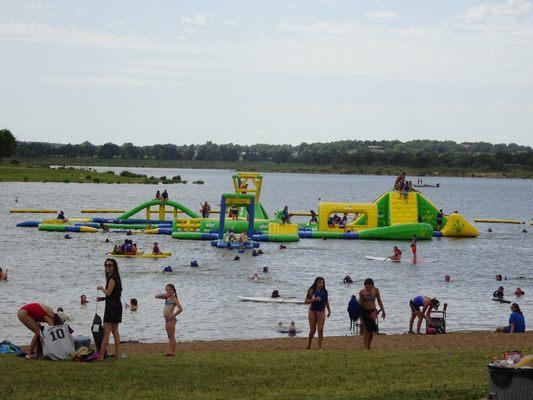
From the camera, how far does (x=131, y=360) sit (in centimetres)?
1556

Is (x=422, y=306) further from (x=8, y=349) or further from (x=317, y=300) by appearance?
(x=8, y=349)

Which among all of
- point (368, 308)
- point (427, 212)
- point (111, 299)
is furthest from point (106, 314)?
point (427, 212)

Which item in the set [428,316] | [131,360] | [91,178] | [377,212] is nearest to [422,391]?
[131,360]

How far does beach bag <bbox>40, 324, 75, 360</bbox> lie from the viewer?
15.2m

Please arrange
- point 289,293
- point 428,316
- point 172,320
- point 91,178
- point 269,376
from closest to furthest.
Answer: point 269,376
point 172,320
point 428,316
point 289,293
point 91,178

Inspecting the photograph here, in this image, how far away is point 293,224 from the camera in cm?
5141

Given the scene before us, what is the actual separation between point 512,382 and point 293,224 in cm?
4027

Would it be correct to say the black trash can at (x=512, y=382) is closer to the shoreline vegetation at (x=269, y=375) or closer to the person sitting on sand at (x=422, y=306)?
the shoreline vegetation at (x=269, y=375)

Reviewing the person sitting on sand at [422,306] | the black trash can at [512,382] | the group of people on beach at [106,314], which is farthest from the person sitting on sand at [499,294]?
the black trash can at [512,382]

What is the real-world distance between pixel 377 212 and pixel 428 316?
101 ft

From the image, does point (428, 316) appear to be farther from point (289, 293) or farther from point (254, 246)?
point (254, 246)

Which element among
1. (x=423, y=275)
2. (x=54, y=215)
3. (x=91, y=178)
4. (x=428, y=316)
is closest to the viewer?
(x=428, y=316)

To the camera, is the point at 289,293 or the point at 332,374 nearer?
the point at 332,374

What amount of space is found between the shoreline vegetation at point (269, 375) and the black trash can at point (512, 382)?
0.97 m
